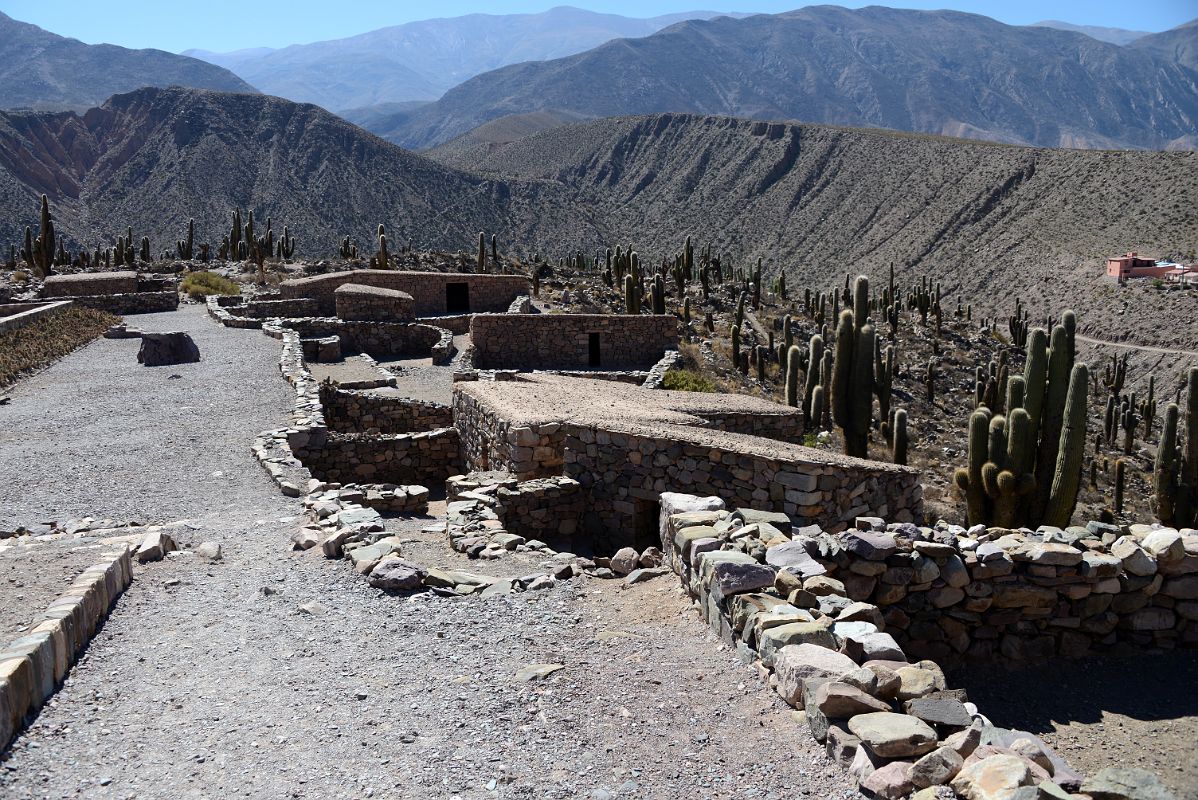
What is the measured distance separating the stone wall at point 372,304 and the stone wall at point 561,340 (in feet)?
15.8

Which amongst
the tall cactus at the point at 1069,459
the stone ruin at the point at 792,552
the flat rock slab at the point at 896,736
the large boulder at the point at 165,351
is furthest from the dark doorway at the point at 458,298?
the flat rock slab at the point at 896,736

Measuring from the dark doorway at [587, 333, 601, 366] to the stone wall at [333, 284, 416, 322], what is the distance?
20.6ft

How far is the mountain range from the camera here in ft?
228

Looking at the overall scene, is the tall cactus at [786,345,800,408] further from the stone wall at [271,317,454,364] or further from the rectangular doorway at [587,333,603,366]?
the stone wall at [271,317,454,364]

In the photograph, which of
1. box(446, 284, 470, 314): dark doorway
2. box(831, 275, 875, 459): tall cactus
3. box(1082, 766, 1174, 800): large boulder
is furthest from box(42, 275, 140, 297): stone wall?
box(1082, 766, 1174, 800): large boulder

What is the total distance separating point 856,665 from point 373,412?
1217cm

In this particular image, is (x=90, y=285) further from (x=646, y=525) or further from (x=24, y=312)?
(x=646, y=525)

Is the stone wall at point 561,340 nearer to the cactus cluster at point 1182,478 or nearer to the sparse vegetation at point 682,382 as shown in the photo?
the sparse vegetation at point 682,382

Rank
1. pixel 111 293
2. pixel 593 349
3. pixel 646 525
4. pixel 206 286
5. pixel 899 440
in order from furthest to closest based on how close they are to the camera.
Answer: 1. pixel 206 286
2. pixel 111 293
3. pixel 593 349
4. pixel 899 440
5. pixel 646 525

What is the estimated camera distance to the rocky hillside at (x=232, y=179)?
84.8 metres

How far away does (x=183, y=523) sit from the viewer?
8.41 m

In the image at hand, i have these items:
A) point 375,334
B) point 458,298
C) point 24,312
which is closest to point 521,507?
point 375,334

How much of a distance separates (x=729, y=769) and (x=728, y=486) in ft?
16.8

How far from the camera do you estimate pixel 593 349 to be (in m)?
23.1
